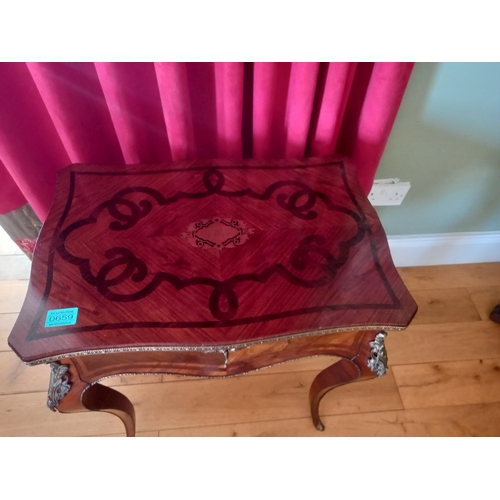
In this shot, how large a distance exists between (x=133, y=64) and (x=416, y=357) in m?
1.23

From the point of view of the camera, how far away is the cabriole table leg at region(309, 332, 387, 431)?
765 mm

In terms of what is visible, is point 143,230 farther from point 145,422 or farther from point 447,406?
point 447,406

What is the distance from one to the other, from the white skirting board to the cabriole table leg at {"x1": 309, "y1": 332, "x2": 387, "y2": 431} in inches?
25.1

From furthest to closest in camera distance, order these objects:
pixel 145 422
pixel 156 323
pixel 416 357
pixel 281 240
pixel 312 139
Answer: pixel 416 357
pixel 145 422
pixel 312 139
pixel 281 240
pixel 156 323

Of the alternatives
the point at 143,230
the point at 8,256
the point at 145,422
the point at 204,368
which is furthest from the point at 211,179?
the point at 8,256

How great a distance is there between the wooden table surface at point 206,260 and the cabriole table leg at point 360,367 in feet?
0.36

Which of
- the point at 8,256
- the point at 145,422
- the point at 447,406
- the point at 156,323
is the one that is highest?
the point at 156,323

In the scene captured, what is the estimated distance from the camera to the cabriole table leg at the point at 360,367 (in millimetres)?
765

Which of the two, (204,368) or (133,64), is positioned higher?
(133,64)

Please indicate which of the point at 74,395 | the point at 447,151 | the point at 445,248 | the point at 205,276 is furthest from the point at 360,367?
the point at 445,248

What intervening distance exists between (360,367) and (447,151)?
27.7 inches

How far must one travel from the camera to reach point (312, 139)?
96 cm

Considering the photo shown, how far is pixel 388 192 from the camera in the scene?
4.00 feet

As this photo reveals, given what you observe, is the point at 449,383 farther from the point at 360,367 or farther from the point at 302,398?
the point at 360,367
